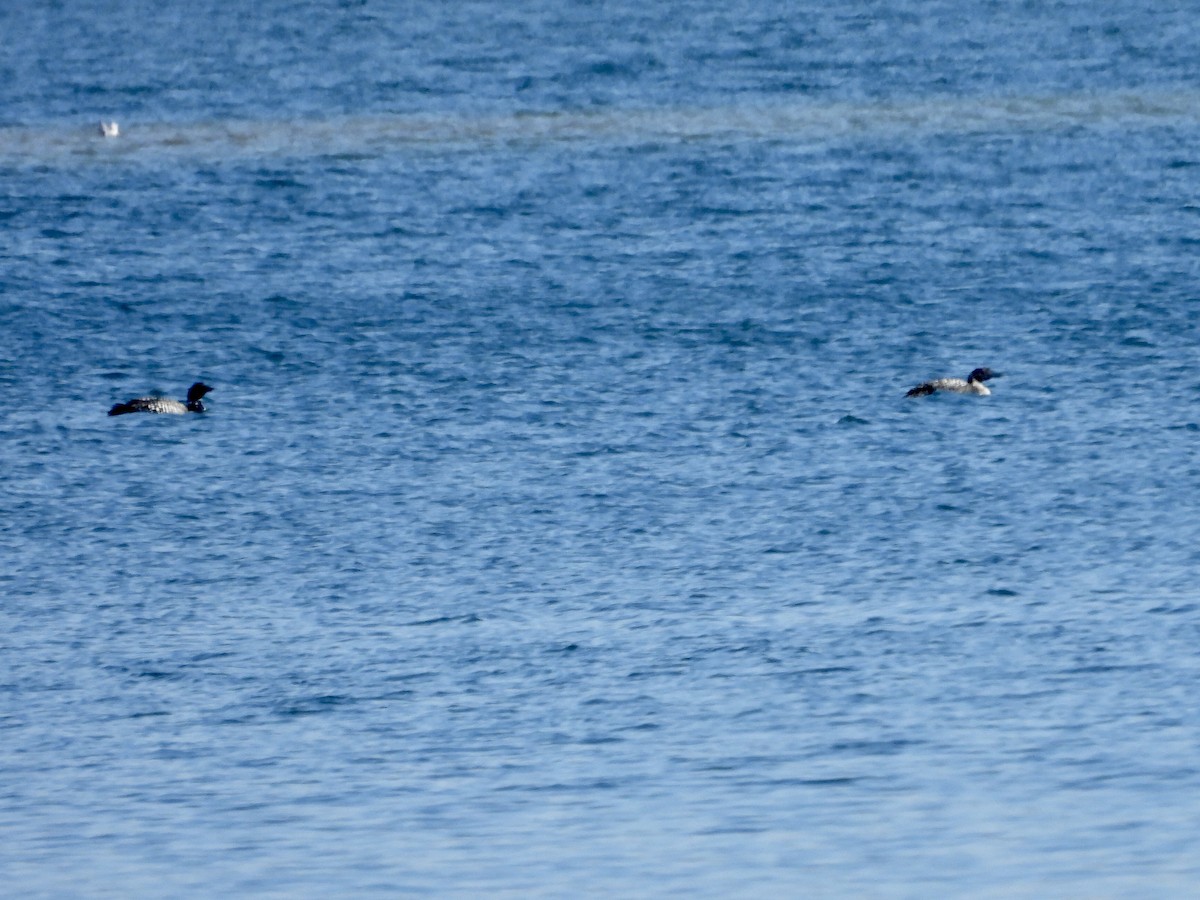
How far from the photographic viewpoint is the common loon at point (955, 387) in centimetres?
2523

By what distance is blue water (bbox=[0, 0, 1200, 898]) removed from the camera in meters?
13.4

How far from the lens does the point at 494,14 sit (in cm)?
Answer: 6247

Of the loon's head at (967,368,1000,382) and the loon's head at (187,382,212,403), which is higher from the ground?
the loon's head at (187,382,212,403)

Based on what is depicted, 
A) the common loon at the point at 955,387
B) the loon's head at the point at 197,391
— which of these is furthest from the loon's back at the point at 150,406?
the common loon at the point at 955,387

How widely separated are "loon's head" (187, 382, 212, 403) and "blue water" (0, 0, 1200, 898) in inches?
10.0

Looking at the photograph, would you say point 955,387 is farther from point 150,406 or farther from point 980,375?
point 150,406

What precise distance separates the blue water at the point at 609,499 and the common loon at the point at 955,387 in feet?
1.34

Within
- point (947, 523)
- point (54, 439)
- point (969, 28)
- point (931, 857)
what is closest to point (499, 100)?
point (969, 28)

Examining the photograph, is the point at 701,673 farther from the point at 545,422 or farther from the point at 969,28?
the point at 969,28

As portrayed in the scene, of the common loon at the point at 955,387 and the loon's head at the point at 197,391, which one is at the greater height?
the loon's head at the point at 197,391

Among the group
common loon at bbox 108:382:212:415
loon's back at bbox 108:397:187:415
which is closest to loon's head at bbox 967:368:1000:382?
common loon at bbox 108:382:212:415

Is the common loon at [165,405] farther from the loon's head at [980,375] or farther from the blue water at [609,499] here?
the loon's head at [980,375]

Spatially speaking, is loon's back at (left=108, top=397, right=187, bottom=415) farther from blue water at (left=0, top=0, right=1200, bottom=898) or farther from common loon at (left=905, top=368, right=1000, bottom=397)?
common loon at (left=905, top=368, right=1000, bottom=397)

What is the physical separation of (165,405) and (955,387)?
8.26 meters
